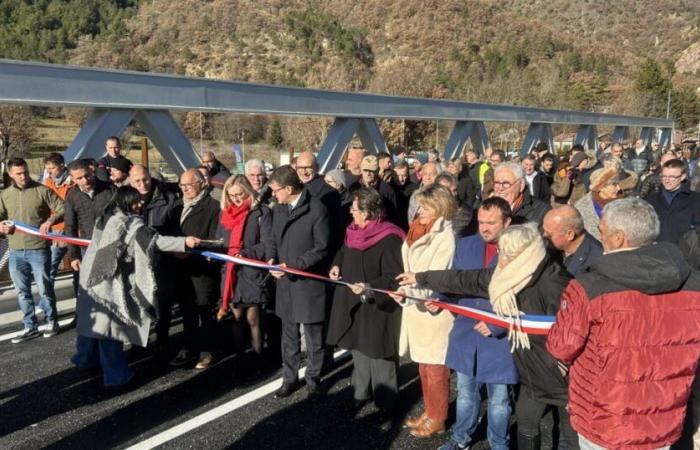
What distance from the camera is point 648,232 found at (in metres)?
2.46

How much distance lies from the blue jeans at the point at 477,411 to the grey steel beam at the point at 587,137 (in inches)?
594

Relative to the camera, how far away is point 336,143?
26.9ft

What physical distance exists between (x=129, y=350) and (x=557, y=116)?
1234 cm

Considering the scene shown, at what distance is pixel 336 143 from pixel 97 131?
3.35m

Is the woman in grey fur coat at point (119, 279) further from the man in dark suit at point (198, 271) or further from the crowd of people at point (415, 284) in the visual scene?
the man in dark suit at point (198, 271)

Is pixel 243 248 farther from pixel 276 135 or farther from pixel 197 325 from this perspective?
pixel 276 135

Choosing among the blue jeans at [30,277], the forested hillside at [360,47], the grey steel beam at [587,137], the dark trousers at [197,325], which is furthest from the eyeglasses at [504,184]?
the forested hillside at [360,47]

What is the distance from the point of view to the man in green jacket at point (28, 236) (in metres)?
5.91

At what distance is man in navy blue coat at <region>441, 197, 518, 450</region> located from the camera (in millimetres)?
3258

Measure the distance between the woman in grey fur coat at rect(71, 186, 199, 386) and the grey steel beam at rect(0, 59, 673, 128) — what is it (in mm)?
1558

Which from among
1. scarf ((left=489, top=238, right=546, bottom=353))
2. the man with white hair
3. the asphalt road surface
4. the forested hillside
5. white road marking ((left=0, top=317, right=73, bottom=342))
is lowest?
the asphalt road surface

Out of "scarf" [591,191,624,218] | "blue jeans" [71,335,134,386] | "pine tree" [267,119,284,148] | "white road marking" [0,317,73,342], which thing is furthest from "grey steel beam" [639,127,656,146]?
"pine tree" [267,119,284,148]

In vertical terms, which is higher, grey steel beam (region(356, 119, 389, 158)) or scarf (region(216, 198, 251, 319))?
grey steel beam (region(356, 119, 389, 158))

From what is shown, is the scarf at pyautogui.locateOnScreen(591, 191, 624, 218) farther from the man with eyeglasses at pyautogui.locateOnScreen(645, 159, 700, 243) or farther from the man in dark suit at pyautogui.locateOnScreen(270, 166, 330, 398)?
the man in dark suit at pyautogui.locateOnScreen(270, 166, 330, 398)
